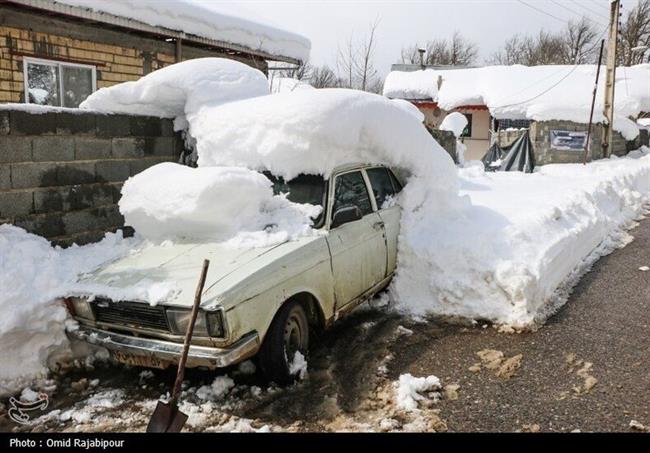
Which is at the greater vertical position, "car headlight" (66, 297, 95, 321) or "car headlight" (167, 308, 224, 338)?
"car headlight" (167, 308, 224, 338)

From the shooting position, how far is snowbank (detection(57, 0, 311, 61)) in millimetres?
7973

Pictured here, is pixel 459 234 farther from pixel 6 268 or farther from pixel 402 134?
pixel 6 268

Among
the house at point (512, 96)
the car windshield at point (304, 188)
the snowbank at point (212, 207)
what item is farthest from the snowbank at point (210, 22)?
the house at point (512, 96)

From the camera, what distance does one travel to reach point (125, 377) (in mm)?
4195

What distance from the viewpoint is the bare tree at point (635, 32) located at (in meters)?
41.9

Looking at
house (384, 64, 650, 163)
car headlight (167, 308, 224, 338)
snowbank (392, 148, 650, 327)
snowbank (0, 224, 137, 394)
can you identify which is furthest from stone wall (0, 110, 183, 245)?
house (384, 64, 650, 163)

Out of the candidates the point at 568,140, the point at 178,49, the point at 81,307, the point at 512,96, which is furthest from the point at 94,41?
the point at 512,96

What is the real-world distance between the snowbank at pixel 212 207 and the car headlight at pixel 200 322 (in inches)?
39.8

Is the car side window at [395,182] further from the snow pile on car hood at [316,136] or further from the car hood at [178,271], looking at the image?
the car hood at [178,271]

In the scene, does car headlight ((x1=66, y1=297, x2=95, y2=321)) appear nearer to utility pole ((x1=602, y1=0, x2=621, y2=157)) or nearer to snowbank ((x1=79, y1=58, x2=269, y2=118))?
snowbank ((x1=79, y1=58, x2=269, y2=118))

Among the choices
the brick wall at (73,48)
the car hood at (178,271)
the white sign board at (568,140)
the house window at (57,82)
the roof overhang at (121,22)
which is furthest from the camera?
the white sign board at (568,140)

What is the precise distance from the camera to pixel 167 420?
3.05 metres

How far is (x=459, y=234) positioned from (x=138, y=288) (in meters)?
3.37

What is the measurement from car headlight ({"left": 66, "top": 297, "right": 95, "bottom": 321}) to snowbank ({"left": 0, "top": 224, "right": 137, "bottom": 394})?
0.09m
